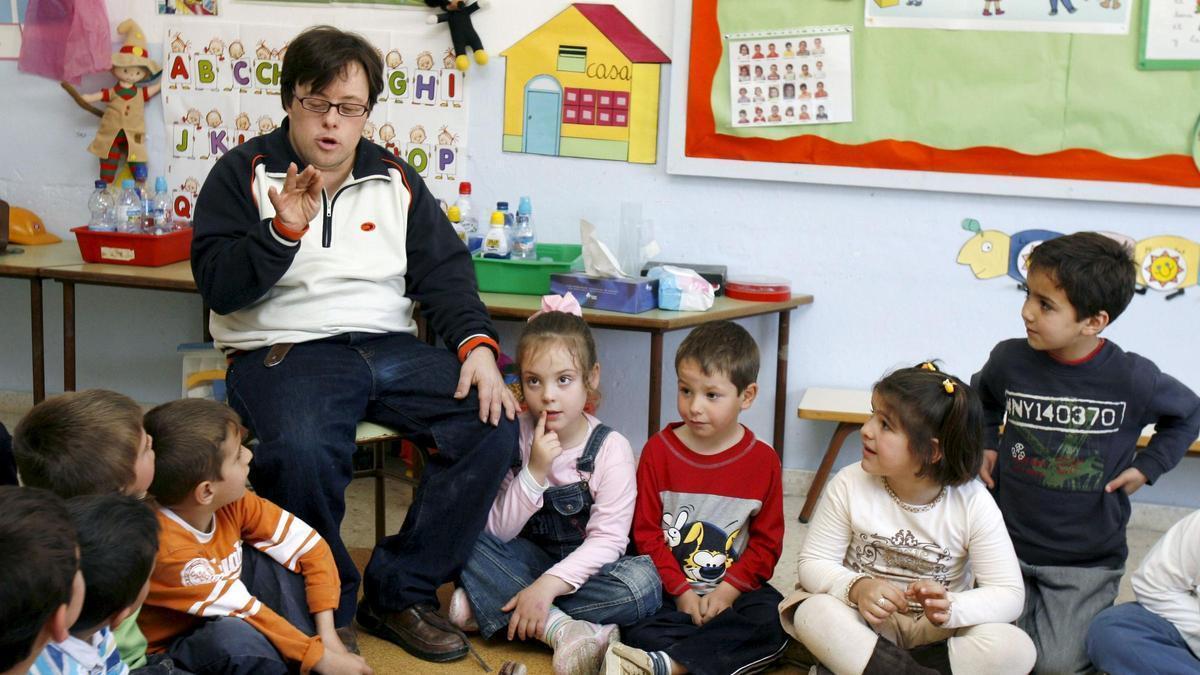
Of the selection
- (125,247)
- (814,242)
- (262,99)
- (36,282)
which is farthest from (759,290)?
(36,282)

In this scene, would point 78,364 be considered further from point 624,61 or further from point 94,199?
point 624,61

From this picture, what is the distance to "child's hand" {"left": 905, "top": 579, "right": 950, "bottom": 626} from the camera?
7.39 ft

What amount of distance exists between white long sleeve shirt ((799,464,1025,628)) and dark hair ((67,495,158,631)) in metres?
1.29

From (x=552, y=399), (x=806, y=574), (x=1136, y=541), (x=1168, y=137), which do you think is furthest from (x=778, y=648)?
(x=1168, y=137)

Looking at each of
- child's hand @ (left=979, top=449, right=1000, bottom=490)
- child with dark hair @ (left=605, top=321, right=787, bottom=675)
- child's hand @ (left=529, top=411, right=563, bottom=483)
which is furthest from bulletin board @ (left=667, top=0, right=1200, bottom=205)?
child's hand @ (left=529, top=411, right=563, bottom=483)

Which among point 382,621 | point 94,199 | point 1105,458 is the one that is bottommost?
point 382,621

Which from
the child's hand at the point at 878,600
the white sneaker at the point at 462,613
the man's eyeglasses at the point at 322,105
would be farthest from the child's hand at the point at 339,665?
the man's eyeglasses at the point at 322,105

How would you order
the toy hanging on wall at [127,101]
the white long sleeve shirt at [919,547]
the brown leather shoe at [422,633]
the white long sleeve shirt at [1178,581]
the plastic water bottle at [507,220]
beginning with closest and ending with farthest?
1. the white long sleeve shirt at [1178,581]
2. the white long sleeve shirt at [919,547]
3. the brown leather shoe at [422,633]
4. the plastic water bottle at [507,220]
5. the toy hanging on wall at [127,101]

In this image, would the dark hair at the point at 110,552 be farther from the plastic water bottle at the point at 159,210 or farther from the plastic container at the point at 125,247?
the plastic water bottle at the point at 159,210

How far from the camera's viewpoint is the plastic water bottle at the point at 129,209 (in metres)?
3.69

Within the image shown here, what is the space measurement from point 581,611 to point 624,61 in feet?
5.81

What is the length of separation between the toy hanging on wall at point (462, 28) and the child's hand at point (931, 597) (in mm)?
2194

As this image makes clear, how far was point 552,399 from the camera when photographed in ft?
8.86

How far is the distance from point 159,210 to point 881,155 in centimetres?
218
